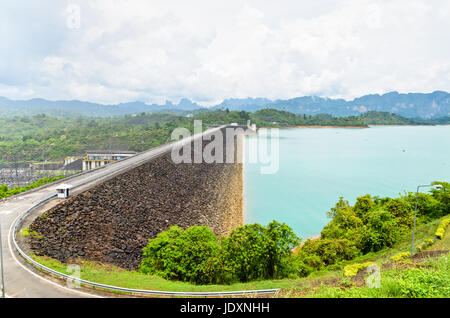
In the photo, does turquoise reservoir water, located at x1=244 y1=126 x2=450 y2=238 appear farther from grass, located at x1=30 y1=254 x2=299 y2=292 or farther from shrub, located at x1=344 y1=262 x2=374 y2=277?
grass, located at x1=30 y1=254 x2=299 y2=292

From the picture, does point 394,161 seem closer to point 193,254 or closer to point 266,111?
point 193,254

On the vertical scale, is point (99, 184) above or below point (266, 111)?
below

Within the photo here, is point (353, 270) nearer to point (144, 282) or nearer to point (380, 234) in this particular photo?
point (380, 234)

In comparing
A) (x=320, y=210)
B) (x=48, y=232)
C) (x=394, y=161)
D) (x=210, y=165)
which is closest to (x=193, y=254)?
(x=48, y=232)

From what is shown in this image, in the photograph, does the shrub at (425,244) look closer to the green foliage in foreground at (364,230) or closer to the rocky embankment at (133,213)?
the green foliage in foreground at (364,230)

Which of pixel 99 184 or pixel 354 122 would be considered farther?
pixel 354 122

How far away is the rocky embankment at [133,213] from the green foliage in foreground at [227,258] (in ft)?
8.20

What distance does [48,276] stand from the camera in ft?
26.4

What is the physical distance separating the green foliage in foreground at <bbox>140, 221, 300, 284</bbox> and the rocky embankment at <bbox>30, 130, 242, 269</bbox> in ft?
8.20

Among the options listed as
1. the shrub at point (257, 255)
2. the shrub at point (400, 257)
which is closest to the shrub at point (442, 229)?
the shrub at point (400, 257)

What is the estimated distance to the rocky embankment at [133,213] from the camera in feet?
38.5

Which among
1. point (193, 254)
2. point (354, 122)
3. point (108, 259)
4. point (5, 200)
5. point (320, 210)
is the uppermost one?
point (354, 122)

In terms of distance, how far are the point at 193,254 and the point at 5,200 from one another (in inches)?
447

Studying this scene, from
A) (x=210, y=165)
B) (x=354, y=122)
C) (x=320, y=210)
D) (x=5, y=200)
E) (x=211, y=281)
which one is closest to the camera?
(x=211, y=281)
